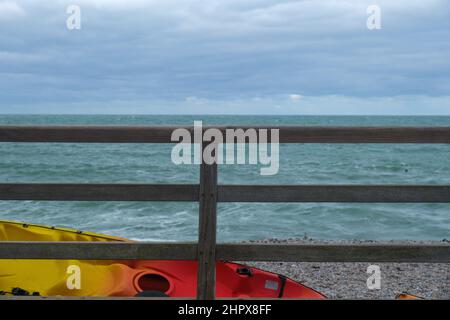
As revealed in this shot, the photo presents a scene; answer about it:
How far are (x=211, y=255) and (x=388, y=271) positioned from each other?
5.44 metres

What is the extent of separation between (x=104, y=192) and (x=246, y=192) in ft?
2.46

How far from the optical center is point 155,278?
4.67 m

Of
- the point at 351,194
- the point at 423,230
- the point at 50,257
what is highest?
the point at 351,194

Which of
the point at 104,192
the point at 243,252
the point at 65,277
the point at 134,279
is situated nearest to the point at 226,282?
the point at 134,279

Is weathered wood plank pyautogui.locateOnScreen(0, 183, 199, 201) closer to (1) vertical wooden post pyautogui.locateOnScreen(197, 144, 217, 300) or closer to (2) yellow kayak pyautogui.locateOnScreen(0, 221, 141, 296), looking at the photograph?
(1) vertical wooden post pyautogui.locateOnScreen(197, 144, 217, 300)

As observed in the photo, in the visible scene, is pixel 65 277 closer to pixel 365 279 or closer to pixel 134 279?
pixel 134 279

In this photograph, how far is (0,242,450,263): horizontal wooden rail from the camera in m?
3.05

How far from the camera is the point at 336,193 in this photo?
3.01 metres

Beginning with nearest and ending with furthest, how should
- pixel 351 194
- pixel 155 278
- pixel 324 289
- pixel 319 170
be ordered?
1. pixel 351 194
2. pixel 155 278
3. pixel 324 289
4. pixel 319 170

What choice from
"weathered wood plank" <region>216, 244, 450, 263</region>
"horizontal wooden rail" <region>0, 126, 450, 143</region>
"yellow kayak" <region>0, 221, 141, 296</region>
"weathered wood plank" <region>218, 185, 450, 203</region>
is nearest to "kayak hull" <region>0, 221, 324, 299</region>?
"yellow kayak" <region>0, 221, 141, 296</region>

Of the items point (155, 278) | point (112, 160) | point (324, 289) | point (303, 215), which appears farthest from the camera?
point (112, 160)

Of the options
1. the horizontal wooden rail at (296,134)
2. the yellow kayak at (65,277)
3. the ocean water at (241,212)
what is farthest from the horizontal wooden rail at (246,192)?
the ocean water at (241,212)
